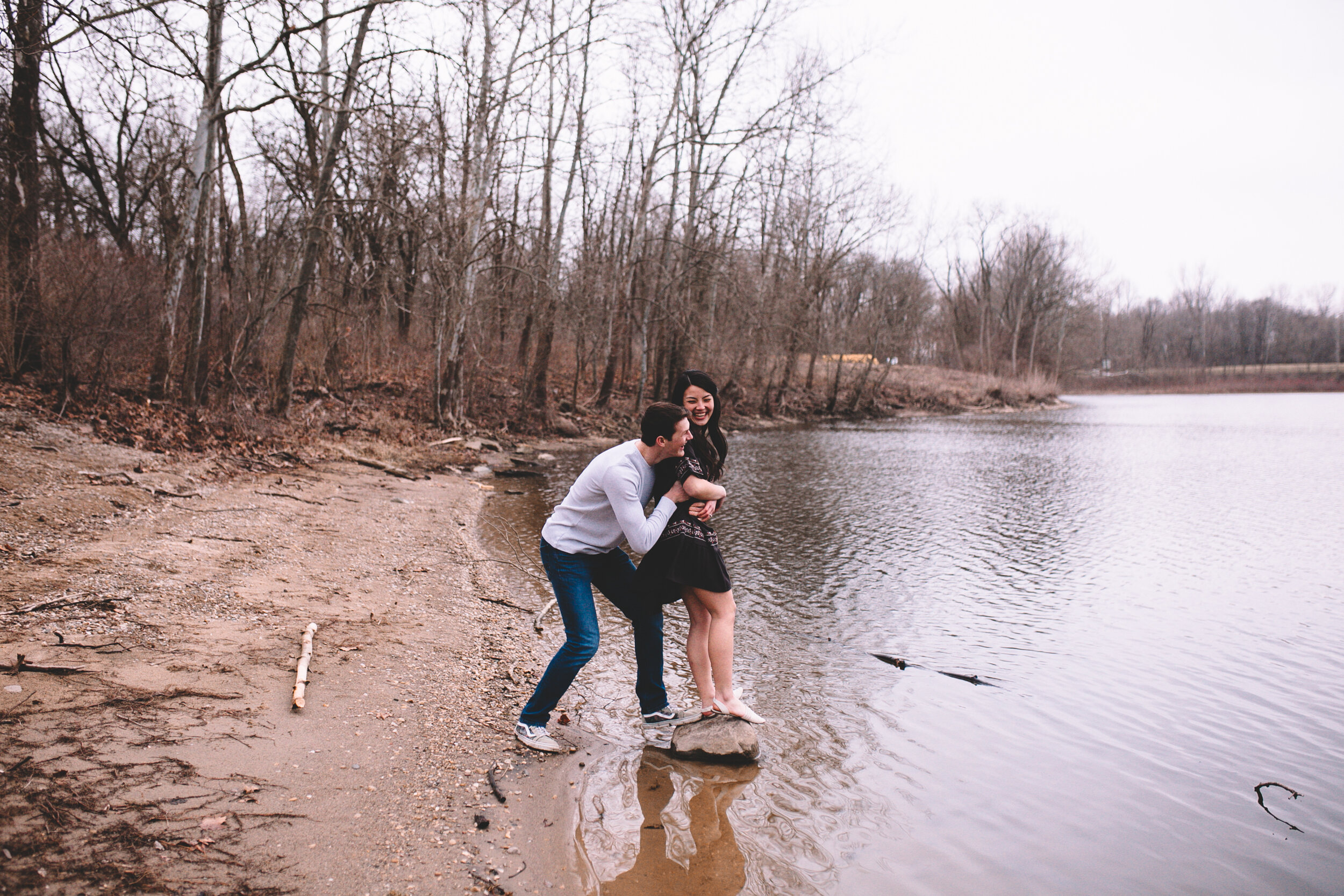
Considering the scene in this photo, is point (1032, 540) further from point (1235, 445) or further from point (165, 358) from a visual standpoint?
point (1235, 445)

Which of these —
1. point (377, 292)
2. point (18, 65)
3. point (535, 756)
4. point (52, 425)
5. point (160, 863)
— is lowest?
point (535, 756)

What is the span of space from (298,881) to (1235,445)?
30.4 metres

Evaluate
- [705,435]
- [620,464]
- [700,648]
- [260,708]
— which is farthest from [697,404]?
[260,708]

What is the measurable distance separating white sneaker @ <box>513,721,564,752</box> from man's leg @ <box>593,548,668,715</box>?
24.5 inches

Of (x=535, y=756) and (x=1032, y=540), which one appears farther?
(x=1032, y=540)

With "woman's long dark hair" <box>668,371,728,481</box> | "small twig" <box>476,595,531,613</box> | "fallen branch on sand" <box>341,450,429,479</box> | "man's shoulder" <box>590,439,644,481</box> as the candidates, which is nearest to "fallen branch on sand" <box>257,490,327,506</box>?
"fallen branch on sand" <box>341,450,429,479</box>

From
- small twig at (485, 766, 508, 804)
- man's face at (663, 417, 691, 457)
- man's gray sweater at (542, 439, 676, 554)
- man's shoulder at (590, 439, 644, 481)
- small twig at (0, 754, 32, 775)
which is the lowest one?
small twig at (485, 766, 508, 804)

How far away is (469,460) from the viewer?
1584cm

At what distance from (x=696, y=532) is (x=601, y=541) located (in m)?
0.52

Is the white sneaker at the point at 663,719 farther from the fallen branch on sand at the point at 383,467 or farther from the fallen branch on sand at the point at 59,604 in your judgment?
the fallen branch on sand at the point at 383,467

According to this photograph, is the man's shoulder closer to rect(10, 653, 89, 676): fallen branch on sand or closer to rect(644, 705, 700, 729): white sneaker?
rect(644, 705, 700, 729): white sneaker

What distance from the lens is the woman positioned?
4230mm

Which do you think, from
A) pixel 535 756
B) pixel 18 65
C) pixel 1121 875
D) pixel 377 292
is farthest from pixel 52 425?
pixel 1121 875

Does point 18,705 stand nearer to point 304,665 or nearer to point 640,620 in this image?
point 304,665
